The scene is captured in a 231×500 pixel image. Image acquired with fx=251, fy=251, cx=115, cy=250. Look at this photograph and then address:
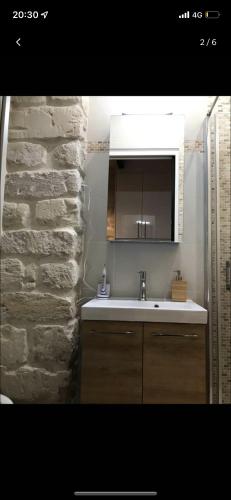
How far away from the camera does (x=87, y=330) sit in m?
1.02

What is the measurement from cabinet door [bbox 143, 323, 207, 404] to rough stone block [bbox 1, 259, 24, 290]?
1.97 feet

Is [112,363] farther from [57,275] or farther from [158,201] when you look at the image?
[158,201]

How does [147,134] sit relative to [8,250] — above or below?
above

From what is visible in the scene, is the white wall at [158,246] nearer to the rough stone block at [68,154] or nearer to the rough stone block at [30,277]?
the rough stone block at [68,154]

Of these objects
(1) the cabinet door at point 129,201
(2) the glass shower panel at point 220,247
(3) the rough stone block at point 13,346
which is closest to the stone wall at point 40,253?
(3) the rough stone block at point 13,346

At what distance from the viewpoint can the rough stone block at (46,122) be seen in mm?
1132

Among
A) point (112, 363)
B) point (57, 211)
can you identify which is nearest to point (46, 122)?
point (57, 211)

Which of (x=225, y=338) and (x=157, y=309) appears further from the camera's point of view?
(x=225, y=338)

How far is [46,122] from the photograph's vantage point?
1160mm

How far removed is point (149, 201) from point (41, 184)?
1.80 feet

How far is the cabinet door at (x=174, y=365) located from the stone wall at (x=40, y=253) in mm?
372
